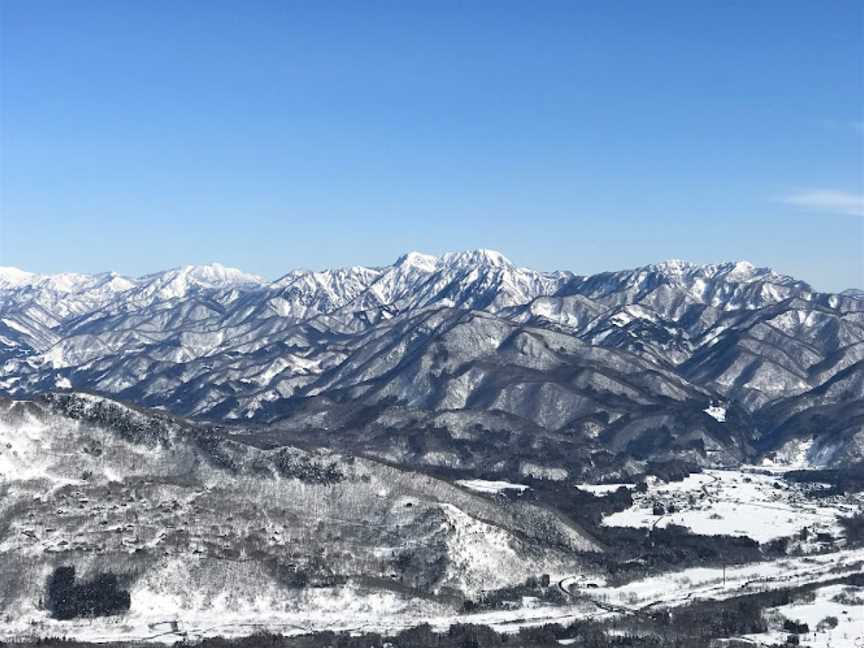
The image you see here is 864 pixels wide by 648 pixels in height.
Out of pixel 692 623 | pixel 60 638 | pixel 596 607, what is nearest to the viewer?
pixel 60 638

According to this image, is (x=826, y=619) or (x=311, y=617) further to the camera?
(x=311, y=617)

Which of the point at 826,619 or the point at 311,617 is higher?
the point at 311,617

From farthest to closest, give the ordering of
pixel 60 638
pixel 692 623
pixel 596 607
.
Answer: pixel 596 607 → pixel 692 623 → pixel 60 638

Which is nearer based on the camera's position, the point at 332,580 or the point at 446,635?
the point at 446,635

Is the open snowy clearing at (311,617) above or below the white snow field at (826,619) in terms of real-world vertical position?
above

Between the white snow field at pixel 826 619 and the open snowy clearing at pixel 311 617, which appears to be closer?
the white snow field at pixel 826 619

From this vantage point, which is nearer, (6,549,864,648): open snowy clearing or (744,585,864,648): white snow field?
(744,585,864,648): white snow field

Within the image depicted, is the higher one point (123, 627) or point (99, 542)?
point (99, 542)

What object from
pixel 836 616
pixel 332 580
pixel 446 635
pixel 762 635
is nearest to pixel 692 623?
pixel 762 635

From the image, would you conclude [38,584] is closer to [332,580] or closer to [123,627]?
[123,627]

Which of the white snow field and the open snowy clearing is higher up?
the open snowy clearing
